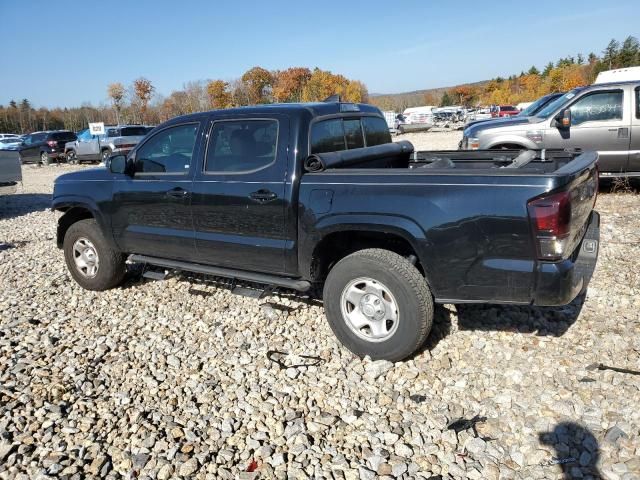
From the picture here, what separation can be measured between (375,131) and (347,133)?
21.9 inches

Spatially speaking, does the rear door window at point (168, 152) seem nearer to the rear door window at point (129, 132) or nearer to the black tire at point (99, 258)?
the black tire at point (99, 258)

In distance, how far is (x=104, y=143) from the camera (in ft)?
71.2

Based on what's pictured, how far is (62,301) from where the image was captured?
5.23 metres

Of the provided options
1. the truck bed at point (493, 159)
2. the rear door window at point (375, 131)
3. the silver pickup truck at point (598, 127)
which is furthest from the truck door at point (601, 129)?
the rear door window at point (375, 131)

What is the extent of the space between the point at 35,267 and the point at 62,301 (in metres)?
1.64

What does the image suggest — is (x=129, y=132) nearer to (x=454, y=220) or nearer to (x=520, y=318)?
(x=520, y=318)

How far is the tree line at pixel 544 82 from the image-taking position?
74.3 meters

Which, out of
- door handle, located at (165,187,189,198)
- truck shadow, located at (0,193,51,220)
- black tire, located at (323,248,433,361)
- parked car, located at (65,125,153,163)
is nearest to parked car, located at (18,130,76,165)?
parked car, located at (65,125,153,163)

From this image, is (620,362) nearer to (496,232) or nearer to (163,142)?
(496,232)

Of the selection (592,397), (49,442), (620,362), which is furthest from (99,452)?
(620,362)

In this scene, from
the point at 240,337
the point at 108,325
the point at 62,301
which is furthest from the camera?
the point at 62,301

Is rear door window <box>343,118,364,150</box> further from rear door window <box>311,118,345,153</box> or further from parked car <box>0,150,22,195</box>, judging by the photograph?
parked car <box>0,150,22,195</box>

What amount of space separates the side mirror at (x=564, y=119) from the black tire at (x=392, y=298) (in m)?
6.52

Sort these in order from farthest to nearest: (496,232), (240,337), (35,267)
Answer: (35,267), (240,337), (496,232)
